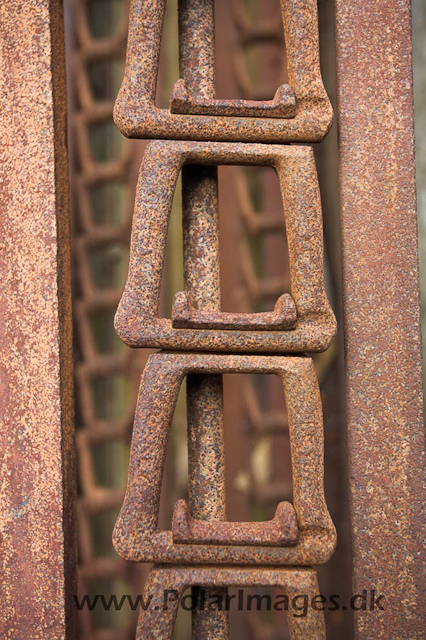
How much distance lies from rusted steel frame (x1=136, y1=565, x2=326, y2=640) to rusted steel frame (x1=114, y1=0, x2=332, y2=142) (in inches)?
21.2

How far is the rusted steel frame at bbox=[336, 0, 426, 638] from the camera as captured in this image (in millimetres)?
772

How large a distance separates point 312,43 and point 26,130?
1.29 feet

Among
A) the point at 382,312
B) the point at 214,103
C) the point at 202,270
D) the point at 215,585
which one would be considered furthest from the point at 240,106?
the point at 215,585

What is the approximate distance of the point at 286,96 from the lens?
74cm

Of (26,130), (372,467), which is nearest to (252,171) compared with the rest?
(26,130)

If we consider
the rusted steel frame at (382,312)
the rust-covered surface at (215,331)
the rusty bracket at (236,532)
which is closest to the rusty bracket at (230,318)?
the rust-covered surface at (215,331)

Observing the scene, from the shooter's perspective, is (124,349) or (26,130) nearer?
(26,130)

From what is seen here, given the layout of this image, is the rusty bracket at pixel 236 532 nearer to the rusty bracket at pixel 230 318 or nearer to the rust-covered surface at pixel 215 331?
the rust-covered surface at pixel 215 331

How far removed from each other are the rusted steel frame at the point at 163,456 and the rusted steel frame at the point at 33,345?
0.13 meters

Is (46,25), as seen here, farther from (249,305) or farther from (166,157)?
(249,305)

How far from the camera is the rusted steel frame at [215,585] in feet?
2.32

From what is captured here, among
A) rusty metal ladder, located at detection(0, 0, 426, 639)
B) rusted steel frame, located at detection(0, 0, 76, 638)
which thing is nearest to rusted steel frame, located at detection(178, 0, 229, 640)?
rusty metal ladder, located at detection(0, 0, 426, 639)

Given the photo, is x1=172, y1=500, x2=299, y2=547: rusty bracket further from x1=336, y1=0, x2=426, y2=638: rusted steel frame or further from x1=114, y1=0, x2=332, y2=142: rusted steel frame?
x1=114, y1=0, x2=332, y2=142: rusted steel frame

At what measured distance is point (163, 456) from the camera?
724mm
